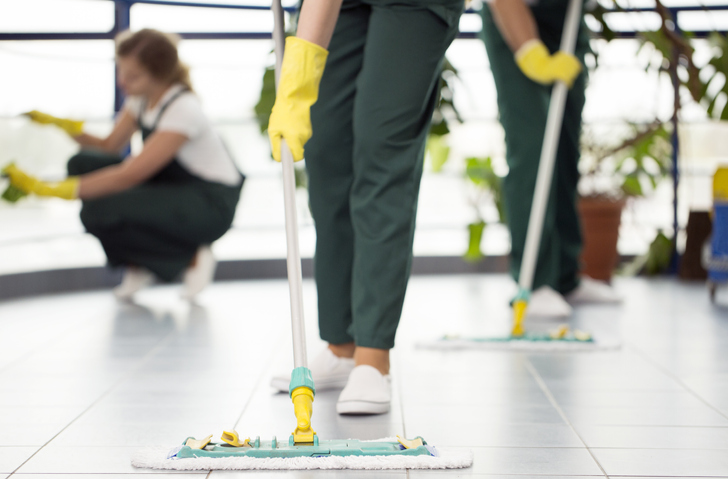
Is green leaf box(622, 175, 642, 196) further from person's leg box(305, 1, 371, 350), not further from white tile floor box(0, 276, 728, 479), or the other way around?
person's leg box(305, 1, 371, 350)

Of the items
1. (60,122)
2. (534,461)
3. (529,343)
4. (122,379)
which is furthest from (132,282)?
(534,461)

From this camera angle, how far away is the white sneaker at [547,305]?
215 cm

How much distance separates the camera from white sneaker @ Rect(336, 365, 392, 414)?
3.91ft

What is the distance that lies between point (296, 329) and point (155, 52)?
167cm

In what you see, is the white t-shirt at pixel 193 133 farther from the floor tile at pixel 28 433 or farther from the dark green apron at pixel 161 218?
the floor tile at pixel 28 433

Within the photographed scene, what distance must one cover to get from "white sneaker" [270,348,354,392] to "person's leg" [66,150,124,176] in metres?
1.49

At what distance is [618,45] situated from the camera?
3.17 meters

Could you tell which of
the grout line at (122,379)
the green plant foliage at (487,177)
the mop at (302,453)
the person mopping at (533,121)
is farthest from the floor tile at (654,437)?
the green plant foliage at (487,177)

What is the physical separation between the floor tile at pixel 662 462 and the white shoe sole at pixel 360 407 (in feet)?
1.10

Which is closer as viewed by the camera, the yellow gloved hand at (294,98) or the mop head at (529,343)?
the yellow gloved hand at (294,98)

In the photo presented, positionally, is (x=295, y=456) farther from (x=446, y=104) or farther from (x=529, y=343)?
(x=446, y=104)

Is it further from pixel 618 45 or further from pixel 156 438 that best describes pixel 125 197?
pixel 618 45

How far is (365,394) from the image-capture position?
120cm

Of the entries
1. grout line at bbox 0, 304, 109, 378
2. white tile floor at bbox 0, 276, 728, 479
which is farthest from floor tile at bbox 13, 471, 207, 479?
grout line at bbox 0, 304, 109, 378
